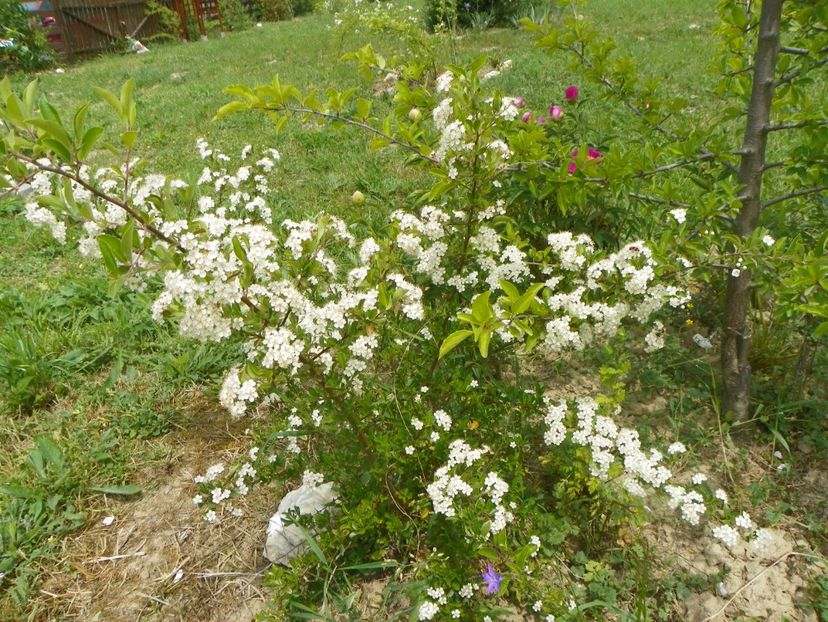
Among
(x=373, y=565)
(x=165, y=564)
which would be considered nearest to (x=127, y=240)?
(x=373, y=565)

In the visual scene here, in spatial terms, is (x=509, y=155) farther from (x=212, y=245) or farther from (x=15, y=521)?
(x=15, y=521)

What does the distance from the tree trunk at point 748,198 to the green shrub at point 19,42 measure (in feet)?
44.1

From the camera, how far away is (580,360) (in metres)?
2.80

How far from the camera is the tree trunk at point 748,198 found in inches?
73.8

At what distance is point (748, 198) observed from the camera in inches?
80.7

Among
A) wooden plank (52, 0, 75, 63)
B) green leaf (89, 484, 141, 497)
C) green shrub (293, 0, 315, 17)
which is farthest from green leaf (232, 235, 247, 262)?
green shrub (293, 0, 315, 17)

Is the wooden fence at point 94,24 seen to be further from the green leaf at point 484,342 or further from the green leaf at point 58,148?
the green leaf at point 484,342

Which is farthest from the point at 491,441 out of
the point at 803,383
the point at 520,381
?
the point at 803,383

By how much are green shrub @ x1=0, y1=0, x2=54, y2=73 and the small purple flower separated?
13.6 m

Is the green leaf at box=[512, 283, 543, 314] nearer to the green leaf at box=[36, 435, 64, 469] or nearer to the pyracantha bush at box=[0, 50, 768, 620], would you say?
the pyracantha bush at box=[0, 50, 768, 620]

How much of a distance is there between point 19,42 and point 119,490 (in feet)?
41.9

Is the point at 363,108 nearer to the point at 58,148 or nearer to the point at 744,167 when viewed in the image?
the point at 58,148

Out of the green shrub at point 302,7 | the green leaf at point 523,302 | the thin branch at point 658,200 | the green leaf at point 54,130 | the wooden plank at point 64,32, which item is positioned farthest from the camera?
the green shrub at point 302,7

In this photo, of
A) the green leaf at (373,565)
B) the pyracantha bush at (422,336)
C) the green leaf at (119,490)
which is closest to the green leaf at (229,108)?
the pyracantha bush at (422,336)
